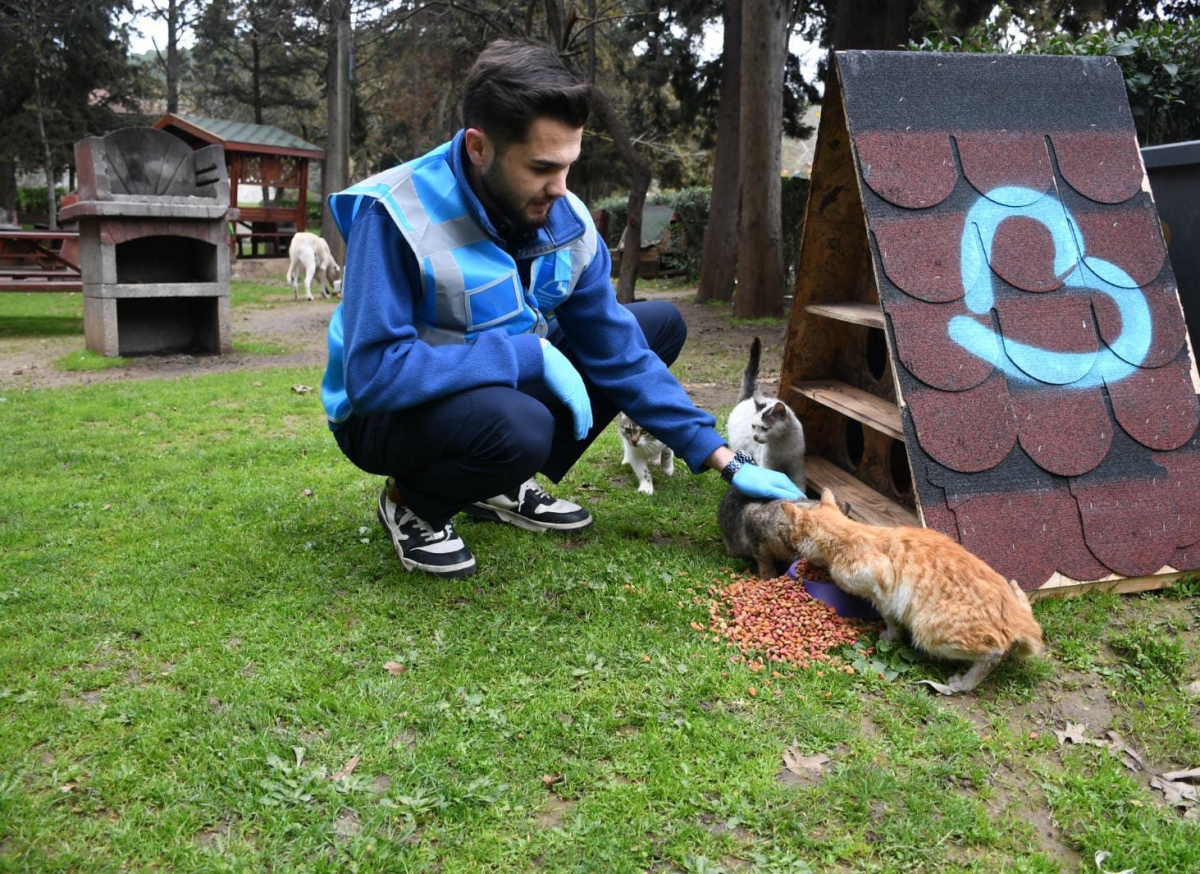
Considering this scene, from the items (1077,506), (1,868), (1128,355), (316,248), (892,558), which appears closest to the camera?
(1,868)

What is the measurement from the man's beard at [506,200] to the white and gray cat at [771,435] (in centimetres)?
165

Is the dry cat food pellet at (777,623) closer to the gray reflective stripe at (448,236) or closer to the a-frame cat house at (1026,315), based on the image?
the a-frame cat house at (1026,315)

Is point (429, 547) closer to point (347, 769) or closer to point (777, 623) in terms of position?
point (347, 769)

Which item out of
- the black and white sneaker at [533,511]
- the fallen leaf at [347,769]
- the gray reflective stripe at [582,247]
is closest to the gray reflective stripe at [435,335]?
the gray reflective stripe at [582,247]

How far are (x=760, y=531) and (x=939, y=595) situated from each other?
78 centimetres

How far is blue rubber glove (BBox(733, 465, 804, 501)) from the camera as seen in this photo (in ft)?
10.9

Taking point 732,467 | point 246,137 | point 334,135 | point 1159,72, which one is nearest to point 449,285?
point 732,467

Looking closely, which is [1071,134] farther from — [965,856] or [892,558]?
[965,856]

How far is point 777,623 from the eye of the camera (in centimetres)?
304

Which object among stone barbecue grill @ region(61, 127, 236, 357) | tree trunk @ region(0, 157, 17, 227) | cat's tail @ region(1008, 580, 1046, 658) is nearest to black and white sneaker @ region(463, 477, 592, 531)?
cat's tail @ region(1008, 580, 1046, 658)

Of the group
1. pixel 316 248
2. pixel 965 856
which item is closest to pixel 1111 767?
pixel 965 856

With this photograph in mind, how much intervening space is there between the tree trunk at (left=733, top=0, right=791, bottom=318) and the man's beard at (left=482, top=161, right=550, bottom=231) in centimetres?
817

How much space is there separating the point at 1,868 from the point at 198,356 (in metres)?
7.78

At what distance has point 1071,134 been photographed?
3621 millimetres
